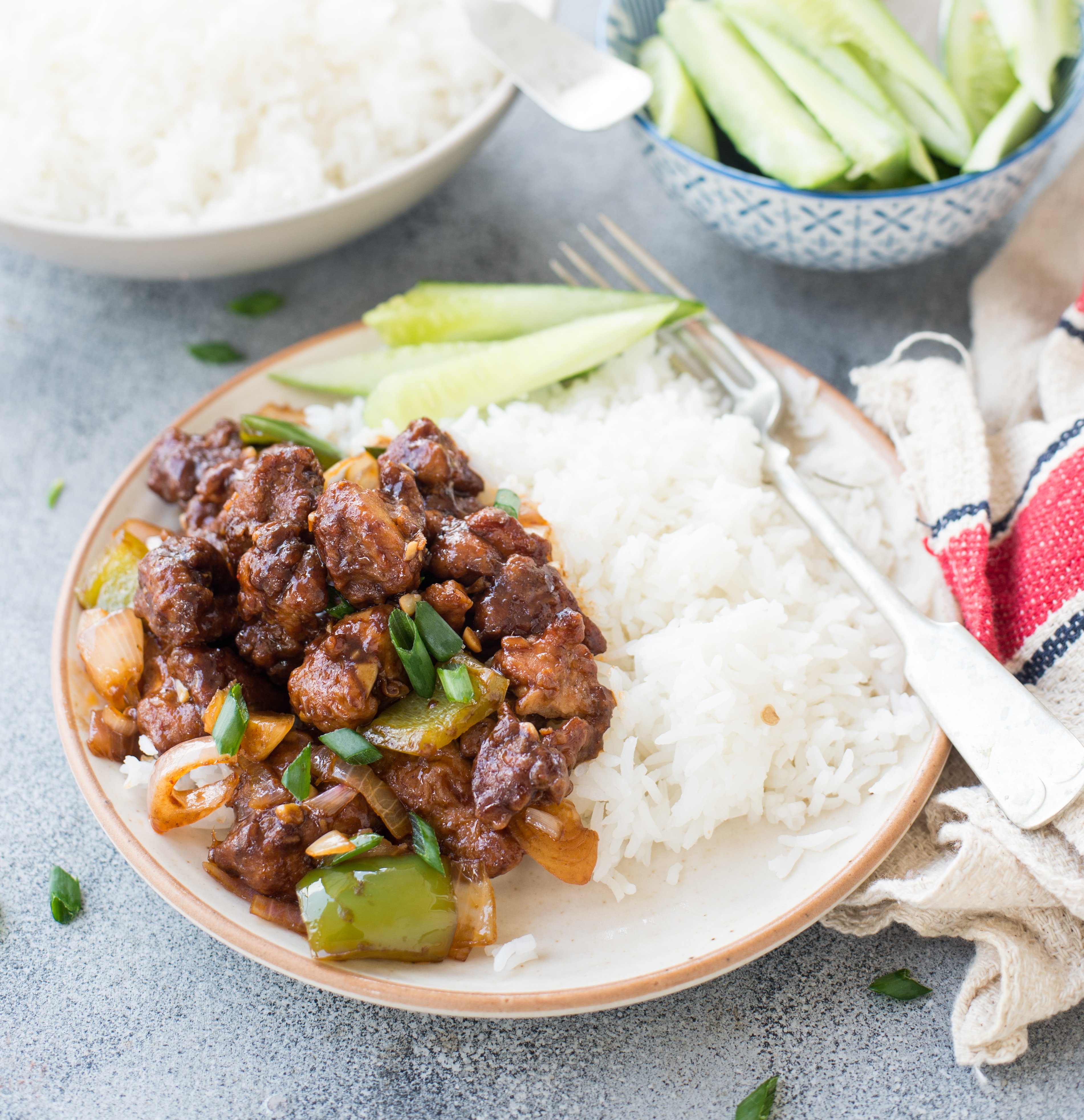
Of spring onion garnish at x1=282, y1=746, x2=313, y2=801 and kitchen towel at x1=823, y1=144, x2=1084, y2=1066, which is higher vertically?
kitchen towel at x1=823, y1=144, x2=1084, y2=1066

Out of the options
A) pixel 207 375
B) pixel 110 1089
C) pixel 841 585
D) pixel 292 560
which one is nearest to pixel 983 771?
pixel 841 585

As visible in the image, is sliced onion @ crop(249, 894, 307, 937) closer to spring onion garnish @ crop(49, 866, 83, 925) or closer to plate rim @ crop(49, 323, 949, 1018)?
→ plate rim @ crop(49, 323, 949, 1018)

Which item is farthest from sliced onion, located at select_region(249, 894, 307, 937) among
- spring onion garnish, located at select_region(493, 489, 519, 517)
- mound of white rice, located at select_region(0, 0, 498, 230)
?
mound of white rice, located at select_region(0, 0, 498, 230)

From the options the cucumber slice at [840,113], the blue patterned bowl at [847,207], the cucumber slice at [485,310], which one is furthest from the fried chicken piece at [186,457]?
the cucumber slice at [840,113]

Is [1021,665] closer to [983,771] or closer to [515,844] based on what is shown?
[983,771]

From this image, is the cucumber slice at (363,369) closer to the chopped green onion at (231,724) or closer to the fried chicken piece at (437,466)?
the fried chicken piece at (437,466)
